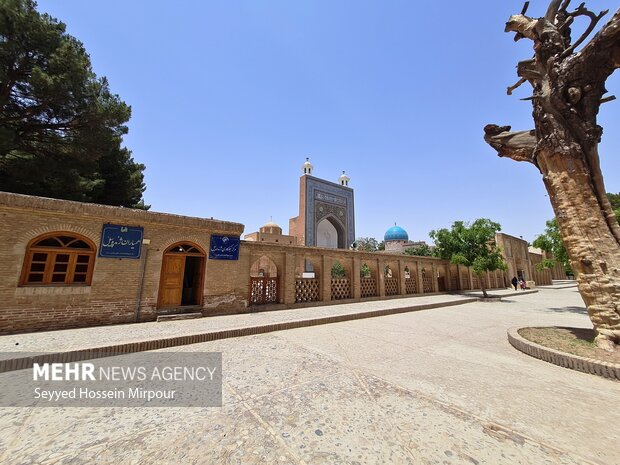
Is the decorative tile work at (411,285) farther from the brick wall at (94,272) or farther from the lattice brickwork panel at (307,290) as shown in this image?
the brick wall at (94,272)

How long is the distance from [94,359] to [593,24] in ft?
38.6

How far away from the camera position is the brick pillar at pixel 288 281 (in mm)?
10250

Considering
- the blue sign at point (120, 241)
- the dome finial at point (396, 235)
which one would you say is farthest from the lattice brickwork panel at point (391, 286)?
the dome finial at point (396, 235)

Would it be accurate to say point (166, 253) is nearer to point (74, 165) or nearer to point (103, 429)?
point (103, 429)

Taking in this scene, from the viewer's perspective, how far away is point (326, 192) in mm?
28906

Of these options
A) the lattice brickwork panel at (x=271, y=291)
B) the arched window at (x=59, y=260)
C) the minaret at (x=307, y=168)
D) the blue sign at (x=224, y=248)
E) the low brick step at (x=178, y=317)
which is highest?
the minaret at (x=307, y=168)

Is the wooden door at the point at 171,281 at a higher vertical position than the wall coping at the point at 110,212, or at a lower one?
lower

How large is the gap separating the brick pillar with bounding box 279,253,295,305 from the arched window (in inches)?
232

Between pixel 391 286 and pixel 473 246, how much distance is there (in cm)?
601

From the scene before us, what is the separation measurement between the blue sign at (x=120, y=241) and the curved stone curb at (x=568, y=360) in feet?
29.9

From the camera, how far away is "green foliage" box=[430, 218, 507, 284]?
15.5m

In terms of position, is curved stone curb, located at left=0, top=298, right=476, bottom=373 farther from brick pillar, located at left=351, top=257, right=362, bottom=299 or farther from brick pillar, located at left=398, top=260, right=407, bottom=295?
brick pillar, located at left=398, top=260, right=407, bottom=295

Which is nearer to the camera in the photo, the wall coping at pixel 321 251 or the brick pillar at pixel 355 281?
the wall coping at pixel 321 251

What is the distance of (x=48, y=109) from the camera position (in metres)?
9.40
